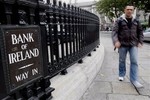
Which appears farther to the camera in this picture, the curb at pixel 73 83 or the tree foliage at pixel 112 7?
the tree foliage at pixel 112 7

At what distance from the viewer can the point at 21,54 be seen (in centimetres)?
224

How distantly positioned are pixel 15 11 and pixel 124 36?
11.0ft

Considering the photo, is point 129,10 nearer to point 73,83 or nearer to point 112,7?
point 73,83

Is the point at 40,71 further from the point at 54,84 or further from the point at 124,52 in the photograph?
the point at 124,52

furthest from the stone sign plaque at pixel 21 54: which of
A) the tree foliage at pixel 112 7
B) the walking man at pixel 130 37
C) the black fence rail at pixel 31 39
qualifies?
the tree foliage at pixel 112 7

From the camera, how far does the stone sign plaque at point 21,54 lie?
6.74ft

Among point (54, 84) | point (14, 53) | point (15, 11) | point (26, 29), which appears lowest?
point (54, 84)

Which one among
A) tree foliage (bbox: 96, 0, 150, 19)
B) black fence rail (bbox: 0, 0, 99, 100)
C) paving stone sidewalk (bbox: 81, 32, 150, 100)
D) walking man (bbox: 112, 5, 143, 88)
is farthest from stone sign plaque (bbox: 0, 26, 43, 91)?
tree foliage (bbox: 96, 0, 150, 19)

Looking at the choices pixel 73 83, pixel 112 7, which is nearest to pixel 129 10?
pixel 73 83

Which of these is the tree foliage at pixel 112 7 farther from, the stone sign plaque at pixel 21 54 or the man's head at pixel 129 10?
the stone sign plaque at pixel 21 54

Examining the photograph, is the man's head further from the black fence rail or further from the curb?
the black fence rail

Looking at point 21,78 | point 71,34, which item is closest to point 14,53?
point 21,78

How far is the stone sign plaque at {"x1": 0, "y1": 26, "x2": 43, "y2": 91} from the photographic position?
6.74ft

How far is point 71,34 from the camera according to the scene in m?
4.37
